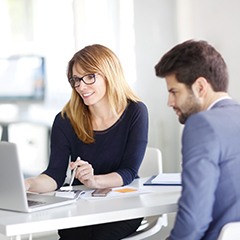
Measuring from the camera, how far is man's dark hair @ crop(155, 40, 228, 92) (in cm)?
168

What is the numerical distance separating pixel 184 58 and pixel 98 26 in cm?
215

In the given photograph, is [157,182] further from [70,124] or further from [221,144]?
[221,144]

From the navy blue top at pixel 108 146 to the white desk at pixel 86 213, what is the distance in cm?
39

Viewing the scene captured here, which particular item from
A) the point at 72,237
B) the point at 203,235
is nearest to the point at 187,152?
the point at 203,235

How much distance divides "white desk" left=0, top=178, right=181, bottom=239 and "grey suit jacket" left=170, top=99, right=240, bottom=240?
217 millimetres

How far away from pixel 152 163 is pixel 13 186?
44.7 inches

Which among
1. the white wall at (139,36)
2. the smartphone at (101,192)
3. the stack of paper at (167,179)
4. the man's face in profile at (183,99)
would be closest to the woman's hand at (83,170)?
the smartphone at (101,192)

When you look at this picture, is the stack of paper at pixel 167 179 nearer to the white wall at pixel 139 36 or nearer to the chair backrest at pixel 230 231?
the chair backrest at pixel 230 231

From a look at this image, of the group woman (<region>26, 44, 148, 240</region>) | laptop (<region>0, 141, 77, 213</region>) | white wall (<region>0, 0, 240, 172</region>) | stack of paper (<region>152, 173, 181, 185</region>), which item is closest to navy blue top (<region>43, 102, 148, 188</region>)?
woman (<region>26, 44, 148, 240</region>)

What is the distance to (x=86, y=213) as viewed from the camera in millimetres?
1694

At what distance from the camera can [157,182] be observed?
2.18 meters

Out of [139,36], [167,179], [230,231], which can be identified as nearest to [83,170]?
[167,179]

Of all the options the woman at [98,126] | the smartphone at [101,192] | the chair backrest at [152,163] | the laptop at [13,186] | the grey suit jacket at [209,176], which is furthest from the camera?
the chair backrest at [152,163]

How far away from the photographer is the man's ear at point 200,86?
1674mm
